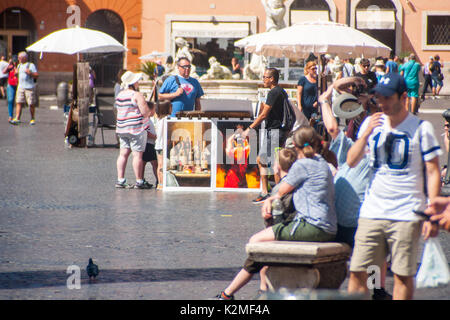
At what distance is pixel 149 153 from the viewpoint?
11859mm

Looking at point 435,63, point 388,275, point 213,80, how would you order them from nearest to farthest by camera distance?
point 388,275 < point 213,80 < point 435,63

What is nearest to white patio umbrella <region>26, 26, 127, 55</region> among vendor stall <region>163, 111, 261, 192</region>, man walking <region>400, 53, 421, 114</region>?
vendor stall <region>163, 111, 261, 192</region>

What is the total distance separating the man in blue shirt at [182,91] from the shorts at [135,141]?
61 cm

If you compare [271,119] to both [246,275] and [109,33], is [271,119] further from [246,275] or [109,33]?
[109,33]

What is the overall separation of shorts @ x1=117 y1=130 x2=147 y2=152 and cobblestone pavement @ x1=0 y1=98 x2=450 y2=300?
592 mm

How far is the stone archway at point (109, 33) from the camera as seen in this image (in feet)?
129

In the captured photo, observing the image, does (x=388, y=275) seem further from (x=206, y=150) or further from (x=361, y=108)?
(x=206, y=150)

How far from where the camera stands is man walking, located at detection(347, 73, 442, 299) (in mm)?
5047

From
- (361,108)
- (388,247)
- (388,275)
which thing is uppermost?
(361,108)

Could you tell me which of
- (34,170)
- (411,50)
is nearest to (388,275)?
(34,170)

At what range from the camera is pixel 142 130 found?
11617mm

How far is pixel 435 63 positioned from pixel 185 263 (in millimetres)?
28812

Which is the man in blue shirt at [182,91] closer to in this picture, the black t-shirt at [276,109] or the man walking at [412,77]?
the black t-shirt at [276,109]

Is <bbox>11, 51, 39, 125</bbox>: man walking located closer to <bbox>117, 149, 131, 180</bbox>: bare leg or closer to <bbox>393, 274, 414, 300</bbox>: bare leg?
<bbox>117, 149, 131, 180</bbox>: bare leg
